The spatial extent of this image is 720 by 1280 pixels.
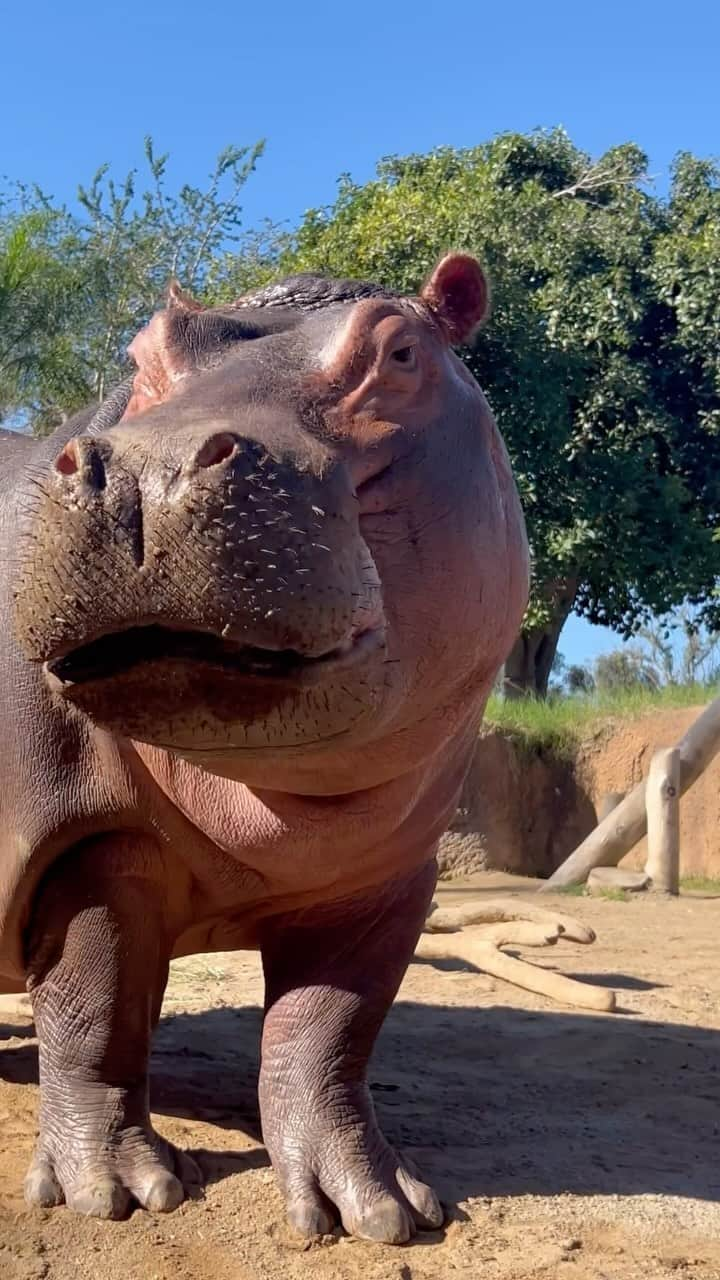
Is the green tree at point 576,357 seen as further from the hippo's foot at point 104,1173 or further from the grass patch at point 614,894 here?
the hippo's foot at point 104,1173

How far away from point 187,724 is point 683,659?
34.2m

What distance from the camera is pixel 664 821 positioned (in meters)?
9.16

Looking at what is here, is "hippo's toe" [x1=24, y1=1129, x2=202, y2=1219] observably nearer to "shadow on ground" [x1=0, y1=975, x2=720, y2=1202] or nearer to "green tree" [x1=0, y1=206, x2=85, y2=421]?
"shadow on ground" [x1=0, y1=975, x2=720, y2=1202]

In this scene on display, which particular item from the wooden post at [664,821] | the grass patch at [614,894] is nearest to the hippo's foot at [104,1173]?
the grass patch at [614,894]

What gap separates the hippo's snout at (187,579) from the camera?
1822 millimetres

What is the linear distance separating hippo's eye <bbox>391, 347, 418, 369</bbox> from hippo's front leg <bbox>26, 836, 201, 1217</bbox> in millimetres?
1043

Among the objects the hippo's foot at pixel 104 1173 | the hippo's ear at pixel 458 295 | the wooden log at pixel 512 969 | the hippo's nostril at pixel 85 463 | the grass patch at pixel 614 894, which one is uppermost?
the hippo's ear at pixel 458 295

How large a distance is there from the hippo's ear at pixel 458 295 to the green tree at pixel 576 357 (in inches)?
450

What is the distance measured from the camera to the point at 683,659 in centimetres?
3509

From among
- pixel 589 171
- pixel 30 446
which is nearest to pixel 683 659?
pixel 589 171

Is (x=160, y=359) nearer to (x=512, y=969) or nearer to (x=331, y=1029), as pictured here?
(x=331, y=1029)

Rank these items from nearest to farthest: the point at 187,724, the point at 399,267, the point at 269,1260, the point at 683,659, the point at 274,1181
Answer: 1. the point at 187,724
2. the point at 269,1260
3. the point at 274,1181
4. the point at 399,267
5. the point at 683,659

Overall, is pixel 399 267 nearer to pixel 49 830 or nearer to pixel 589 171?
pixel 589 171

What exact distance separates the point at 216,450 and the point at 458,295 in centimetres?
112
